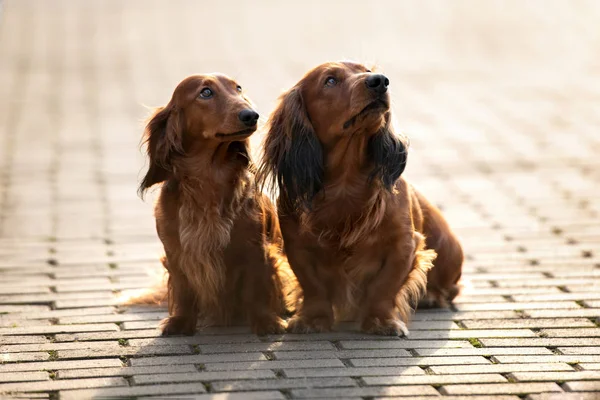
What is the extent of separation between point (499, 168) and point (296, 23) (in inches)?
343

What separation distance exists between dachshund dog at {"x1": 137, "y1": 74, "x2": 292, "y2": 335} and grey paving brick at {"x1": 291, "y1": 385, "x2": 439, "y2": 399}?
81 cm

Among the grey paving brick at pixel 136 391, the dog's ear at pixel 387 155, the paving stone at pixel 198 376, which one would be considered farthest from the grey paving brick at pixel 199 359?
the dog's ear at pixel 387 155

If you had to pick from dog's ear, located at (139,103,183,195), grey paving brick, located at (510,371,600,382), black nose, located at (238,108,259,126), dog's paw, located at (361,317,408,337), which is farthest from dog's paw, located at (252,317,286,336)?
grey paving brick, located at (510,371,600,382)

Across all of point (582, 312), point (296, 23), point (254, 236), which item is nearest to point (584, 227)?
point (582, 312)

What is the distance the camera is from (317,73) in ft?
14.9

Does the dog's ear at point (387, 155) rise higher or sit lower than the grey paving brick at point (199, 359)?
higher

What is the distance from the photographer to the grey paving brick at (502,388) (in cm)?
371

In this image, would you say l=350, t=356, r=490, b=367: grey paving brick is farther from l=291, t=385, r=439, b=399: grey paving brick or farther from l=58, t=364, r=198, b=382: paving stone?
l=58, t=364, r=198, b=382: paving stone

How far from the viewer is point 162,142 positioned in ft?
14.6

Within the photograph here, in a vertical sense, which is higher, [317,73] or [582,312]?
[317,73]

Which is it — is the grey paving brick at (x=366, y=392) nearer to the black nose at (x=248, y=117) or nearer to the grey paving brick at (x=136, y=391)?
the grey paving brick at (x=136, y=391)

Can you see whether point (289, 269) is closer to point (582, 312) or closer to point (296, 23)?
point (582, 312)

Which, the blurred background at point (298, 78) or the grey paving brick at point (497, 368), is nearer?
the grey paving brick at point (497, 368)

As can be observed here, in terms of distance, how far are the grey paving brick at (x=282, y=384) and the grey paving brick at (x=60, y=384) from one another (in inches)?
14.1
